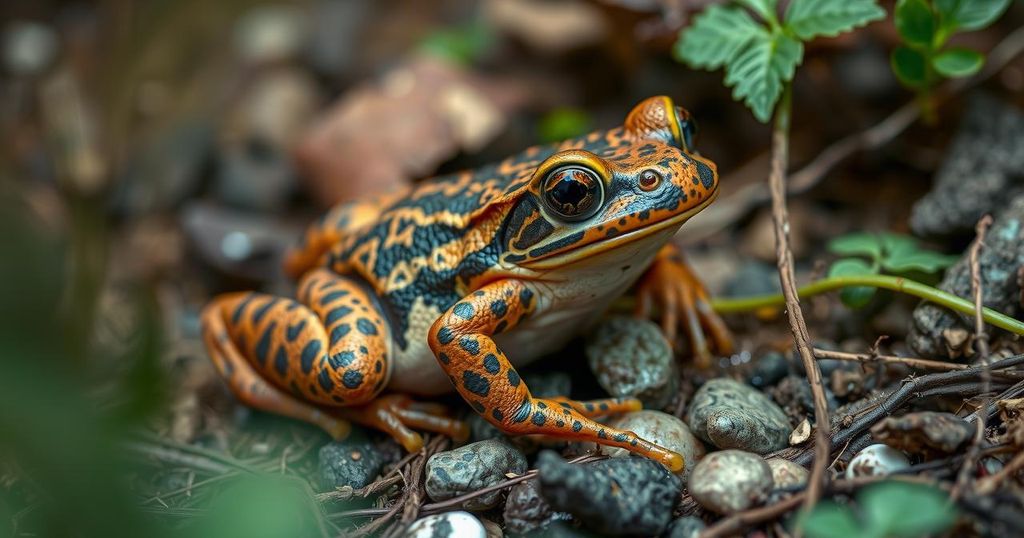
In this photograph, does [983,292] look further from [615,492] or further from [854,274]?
[615,492]

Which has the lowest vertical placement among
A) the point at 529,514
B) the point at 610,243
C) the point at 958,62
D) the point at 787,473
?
the point at 529,514

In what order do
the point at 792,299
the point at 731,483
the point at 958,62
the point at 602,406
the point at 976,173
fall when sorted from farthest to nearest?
the point at 976,173, the point at 958,62, the point at 602,406, the point at 792,299, the point at 731,483

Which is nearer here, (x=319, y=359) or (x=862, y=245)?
(x=319, y=359)

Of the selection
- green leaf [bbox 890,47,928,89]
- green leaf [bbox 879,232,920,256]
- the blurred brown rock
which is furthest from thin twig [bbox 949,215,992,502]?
the blurred brown rock

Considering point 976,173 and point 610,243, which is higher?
point 610,243

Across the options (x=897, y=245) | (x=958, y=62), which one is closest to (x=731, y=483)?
(x=897, y=245)

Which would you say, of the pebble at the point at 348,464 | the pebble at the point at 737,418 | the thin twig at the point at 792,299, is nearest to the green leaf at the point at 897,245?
the thin twig at the point at 792,299

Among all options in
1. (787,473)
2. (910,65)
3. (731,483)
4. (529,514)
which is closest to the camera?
(731,483)
